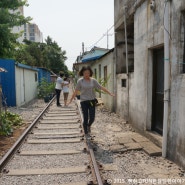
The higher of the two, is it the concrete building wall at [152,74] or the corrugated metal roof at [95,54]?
the corrugated metal roof at [95,54]

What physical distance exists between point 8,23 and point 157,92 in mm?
11960

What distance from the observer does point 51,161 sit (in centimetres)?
488

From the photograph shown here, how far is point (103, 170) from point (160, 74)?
3.04 m

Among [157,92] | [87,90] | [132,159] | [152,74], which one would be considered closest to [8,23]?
[87,90]

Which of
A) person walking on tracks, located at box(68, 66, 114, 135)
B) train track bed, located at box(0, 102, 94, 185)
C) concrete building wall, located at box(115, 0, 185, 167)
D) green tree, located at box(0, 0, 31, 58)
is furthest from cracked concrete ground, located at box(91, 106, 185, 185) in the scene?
green tree, located at box(0, 0, 31, 58)

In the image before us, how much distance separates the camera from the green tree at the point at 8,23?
48.2 feet

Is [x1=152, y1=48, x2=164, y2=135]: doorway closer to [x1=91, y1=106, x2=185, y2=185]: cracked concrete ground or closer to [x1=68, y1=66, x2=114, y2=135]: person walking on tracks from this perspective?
[x1=91, y1=106, x2=185, y2=185]: cracked concrete ground

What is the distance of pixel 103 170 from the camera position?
4.40 m

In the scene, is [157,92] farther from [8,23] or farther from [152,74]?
[8,23]

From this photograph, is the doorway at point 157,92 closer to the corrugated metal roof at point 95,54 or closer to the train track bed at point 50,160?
the train track bed at point 50,160

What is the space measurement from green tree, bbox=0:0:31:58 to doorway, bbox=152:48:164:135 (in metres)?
11.0

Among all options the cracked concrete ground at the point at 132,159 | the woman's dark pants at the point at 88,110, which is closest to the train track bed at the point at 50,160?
the cracked concrete ground at the point at 132,159

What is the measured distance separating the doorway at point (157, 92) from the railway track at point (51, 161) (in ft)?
6.35

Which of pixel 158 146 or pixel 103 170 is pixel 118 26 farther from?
pixel 103 170
